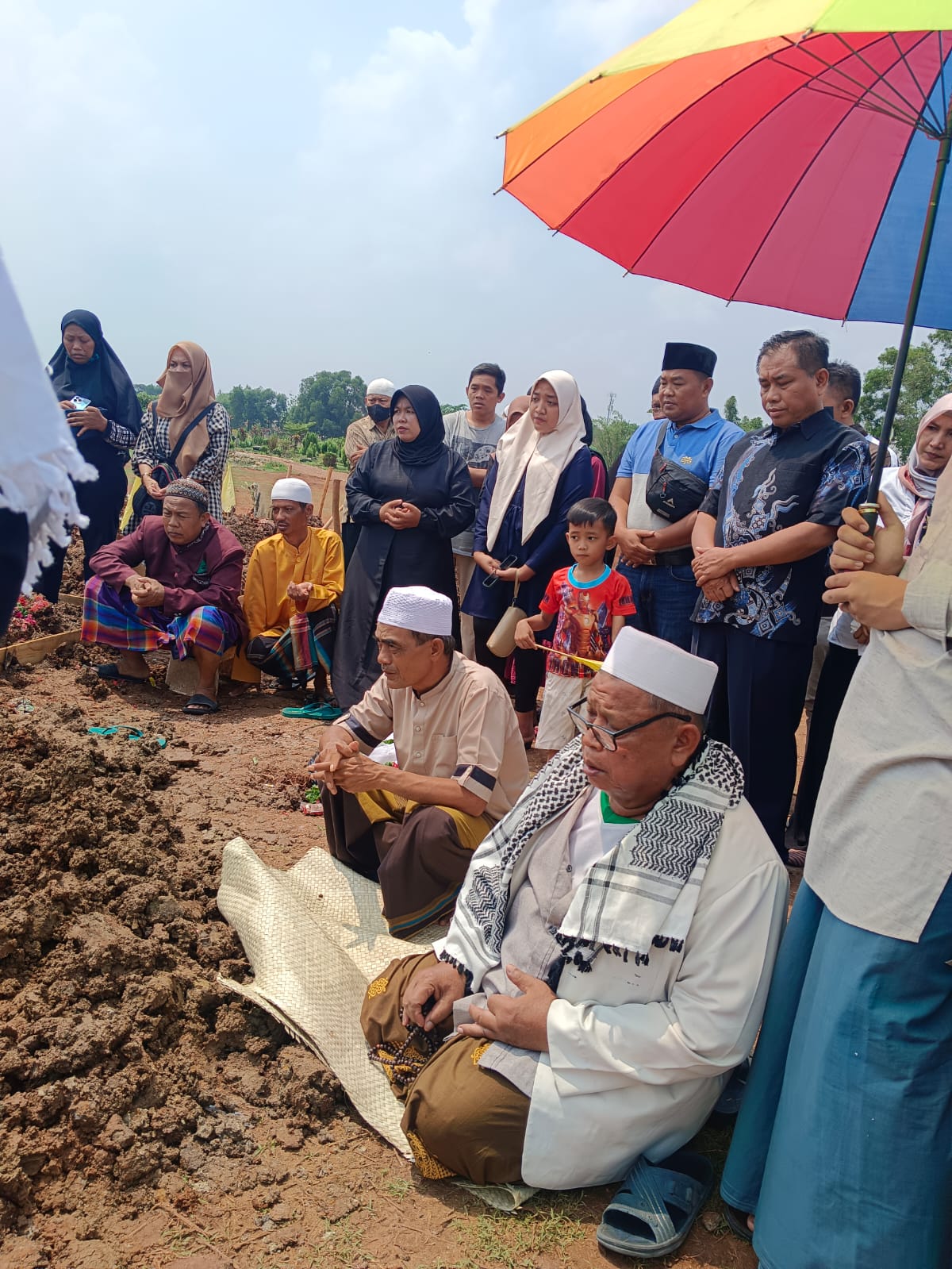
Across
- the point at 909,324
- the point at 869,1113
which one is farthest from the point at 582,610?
the point at 869,1113

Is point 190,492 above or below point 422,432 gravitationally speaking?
below

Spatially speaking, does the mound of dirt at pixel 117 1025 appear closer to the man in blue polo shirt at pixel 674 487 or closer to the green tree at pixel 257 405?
the man in blue polo shirt at pixel 674 487

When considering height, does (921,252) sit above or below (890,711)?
above

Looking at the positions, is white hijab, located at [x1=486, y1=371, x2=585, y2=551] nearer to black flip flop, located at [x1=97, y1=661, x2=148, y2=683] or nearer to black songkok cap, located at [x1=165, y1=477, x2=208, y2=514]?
black songkok cap, located at [x1=165, y1=477, x2=208, y2=514]

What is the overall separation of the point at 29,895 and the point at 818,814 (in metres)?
2.50

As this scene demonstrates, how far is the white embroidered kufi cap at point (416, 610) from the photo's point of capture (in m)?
3.48

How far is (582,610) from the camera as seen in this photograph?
4953mm

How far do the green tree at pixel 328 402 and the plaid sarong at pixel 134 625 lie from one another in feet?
229

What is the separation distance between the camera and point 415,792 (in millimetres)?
3477

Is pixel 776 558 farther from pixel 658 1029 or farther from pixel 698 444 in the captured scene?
pixel 658 1029

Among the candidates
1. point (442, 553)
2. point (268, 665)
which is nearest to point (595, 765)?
point (442, 553)

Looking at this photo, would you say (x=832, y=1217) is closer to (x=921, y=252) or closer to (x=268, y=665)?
(x=921, y=252)

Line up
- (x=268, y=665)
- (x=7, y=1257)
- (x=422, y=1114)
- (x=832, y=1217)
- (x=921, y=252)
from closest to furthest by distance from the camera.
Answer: (x=832, y=1217)
(x=7, y=1257)
(x=921, y=252)
(x=422, y=1114)
(x=268, y=665)

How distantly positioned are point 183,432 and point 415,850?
493cm
